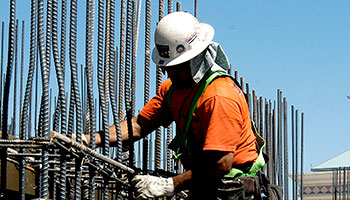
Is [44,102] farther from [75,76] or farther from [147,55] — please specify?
[147,55]

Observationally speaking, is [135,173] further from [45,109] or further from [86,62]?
[45,109]

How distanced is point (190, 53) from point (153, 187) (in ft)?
3.34

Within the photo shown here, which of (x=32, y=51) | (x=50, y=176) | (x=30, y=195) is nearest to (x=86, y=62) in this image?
(x=32, y=51)

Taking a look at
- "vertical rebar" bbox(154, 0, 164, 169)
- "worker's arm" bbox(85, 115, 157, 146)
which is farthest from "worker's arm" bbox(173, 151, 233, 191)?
"vertical rebar" bbox(154, 0, 164, 169)

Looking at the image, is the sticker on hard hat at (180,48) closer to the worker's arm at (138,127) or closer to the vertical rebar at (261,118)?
the worker's arm at (138,127)

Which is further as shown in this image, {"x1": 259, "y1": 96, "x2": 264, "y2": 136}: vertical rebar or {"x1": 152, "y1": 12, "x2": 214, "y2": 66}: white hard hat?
{"x1": 259, "y1": 96, "x2": 264, "y2": 136}: vertical rebar

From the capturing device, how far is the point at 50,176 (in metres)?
5.76

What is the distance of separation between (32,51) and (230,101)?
1.43 meters

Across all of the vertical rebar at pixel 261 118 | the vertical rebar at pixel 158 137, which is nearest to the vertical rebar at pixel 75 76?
the vertical rebar at pixel 158 137

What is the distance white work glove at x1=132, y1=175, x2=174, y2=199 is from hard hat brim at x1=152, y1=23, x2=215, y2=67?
850 mm

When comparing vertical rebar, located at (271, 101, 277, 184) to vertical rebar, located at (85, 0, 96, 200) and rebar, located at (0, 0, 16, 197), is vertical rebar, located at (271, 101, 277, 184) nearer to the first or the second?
vertical rebar, located at (85, 0, 96, 200)

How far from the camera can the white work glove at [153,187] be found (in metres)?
5.52

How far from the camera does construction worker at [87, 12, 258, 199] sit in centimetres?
541

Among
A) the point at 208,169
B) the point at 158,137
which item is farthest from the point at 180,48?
the point at 158,137
